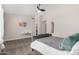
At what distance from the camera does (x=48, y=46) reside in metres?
1.11

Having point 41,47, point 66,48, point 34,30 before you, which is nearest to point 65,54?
point 66,48

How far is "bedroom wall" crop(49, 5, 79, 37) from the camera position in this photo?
1.10m

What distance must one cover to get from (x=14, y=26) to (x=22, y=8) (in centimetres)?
17

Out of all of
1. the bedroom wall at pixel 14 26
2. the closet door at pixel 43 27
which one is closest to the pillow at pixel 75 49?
the closet door at pixel 43 27

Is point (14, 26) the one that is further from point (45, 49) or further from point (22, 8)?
point (45, 49)

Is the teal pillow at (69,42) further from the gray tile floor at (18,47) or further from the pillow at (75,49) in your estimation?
the gray tile floor at (18,47)

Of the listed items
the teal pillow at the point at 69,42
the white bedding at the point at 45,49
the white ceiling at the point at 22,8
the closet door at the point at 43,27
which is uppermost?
the white ceiling at the point at 22,8

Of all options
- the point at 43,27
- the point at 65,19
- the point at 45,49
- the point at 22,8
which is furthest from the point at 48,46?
the point at 22,8

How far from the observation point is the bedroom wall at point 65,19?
3.61 ft

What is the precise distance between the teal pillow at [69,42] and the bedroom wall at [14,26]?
0.30 metres

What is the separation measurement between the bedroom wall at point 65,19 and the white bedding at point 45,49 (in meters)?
0.14

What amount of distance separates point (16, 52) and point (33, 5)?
428 mm

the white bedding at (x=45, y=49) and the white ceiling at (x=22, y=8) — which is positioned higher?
the white ceiling at (x=22, y=8)
